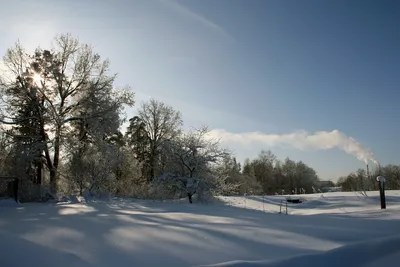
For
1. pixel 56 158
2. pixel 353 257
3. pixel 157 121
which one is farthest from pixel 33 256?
pixel 157 121

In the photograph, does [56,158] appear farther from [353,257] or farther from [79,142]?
[353,257]

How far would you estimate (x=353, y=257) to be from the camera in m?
3.43

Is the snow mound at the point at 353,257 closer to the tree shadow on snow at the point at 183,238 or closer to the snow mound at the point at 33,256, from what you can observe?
the tree shadow on snow at the point at 183,238

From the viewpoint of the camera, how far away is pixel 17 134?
2012 cm

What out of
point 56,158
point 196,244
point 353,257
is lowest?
point 353,257

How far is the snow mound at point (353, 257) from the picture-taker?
3.03 m

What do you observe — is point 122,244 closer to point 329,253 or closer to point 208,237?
point 208,237

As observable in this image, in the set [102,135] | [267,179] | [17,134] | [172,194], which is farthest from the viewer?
[267,179]

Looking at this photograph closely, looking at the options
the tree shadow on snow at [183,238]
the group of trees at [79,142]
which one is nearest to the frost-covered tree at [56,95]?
the group of trees at [79,142]

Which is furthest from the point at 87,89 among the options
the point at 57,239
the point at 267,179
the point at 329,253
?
the point at 267,179

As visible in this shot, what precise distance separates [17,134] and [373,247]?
21452 millimetres

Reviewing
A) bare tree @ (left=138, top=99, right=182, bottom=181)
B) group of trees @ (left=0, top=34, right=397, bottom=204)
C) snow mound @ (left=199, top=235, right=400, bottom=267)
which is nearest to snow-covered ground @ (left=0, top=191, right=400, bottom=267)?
snow mound @ (left=199, top=235, right=400, bottom=267)

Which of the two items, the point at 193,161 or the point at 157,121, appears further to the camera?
the point at 157,121

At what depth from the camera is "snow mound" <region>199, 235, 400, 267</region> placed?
303cm
